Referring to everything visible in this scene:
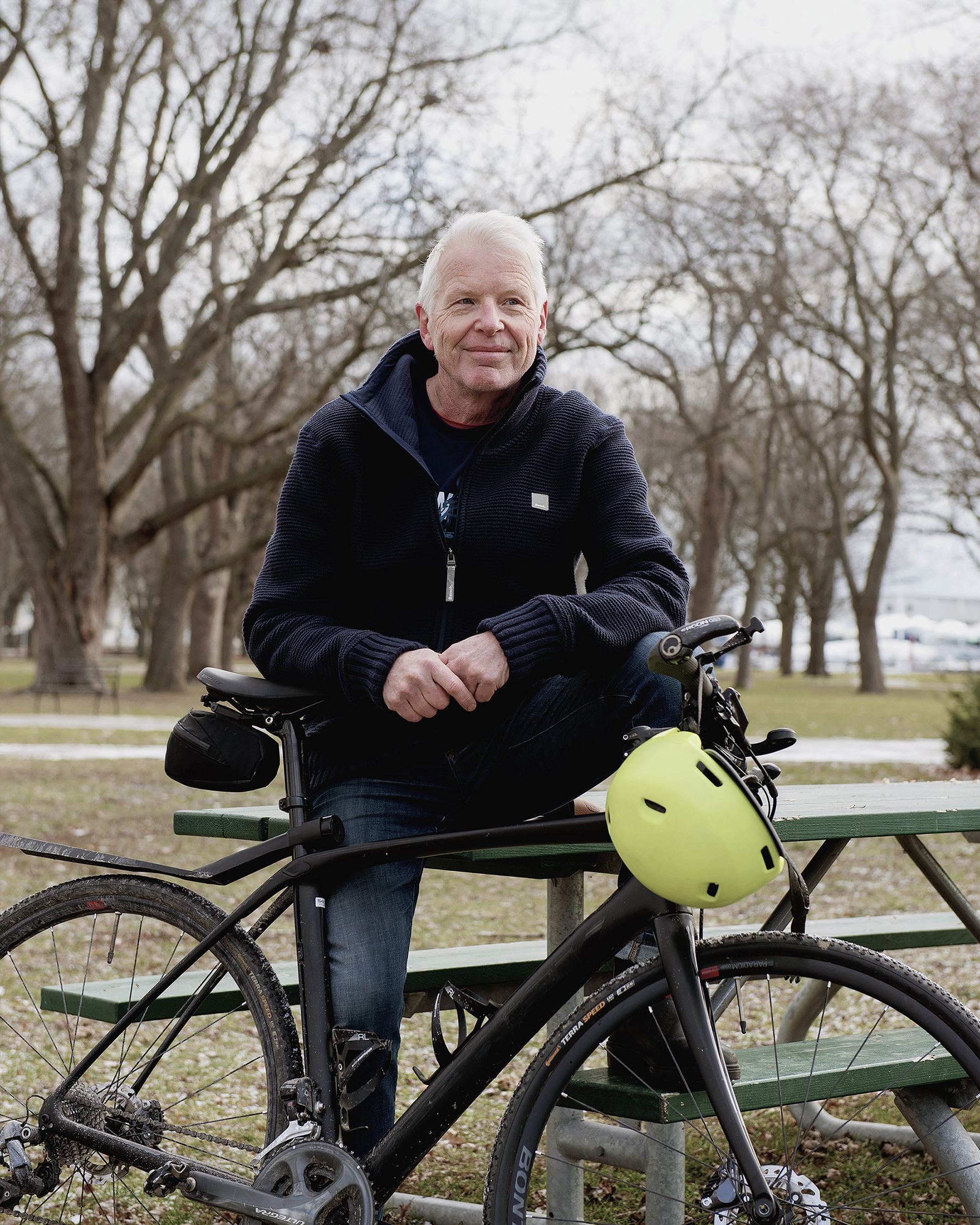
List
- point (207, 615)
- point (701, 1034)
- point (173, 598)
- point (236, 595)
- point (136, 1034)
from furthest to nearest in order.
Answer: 1. point (236, 595)
2. point (207, 615)
3. point (173, 598)
4. point (136, 1034)
5. point (701, 1034)

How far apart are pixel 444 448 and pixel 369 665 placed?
1.87ft

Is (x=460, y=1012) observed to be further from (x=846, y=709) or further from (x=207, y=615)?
(x=207, y=615)

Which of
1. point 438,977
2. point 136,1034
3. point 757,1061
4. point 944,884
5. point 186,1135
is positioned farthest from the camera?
point 944,884

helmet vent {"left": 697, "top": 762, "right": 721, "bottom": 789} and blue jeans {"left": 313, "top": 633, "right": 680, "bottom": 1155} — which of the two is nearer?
helmet vent {"left": 697, "top": 762, "right": 721, "bottom": 789}

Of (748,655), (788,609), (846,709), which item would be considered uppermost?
(788,609)

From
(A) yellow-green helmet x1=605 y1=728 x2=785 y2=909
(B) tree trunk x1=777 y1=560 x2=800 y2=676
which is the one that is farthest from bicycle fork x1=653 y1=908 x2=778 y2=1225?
(B) tree trunk x1=777 y1=560 x2=800 y2=676

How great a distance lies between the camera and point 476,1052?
2.45 meters

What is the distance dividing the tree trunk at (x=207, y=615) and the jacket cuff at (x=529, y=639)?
26.2 meters

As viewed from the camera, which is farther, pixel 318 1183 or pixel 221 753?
pixel 221 753

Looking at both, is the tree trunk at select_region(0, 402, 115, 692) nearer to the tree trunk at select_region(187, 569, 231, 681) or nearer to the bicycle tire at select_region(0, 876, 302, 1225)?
the tree trunk at select_region(187, 569, 231, 681)

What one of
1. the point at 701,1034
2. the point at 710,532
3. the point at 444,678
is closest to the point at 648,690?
the point at 444,678

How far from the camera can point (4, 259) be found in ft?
77.7

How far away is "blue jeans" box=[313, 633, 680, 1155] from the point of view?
2635 mm

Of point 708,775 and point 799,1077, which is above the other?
point 708,775
